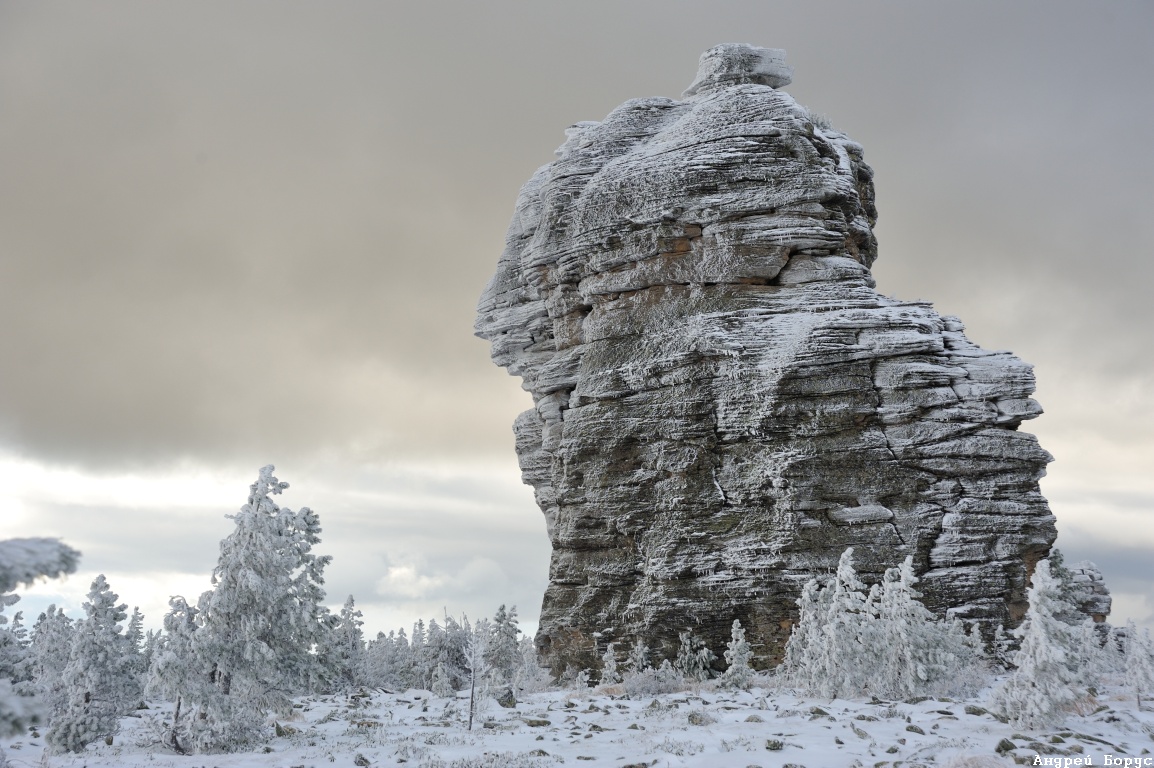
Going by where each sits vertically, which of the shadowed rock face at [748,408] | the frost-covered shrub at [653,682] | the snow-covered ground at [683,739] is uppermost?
the shadowed rock face at [748,408]

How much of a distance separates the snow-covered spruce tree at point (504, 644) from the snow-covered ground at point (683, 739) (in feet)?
59.1

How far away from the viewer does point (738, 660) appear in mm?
33188

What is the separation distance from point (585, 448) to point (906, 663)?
19.2m

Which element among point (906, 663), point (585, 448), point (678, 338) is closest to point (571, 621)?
point (585, 448)

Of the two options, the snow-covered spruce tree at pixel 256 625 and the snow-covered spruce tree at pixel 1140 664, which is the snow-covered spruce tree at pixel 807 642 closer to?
the snow-covered spruce tree at pixel 1140 664

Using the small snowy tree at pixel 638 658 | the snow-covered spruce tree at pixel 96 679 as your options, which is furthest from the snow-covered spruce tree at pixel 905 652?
the snow-covered spruce tree at pixel 96 679

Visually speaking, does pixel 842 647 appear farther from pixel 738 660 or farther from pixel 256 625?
pixel 256 625

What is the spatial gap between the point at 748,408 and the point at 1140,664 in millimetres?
18852

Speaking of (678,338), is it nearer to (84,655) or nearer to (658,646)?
(658,646)

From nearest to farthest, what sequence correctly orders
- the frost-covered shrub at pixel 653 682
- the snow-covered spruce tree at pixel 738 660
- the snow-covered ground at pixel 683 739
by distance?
1. the snow-covered ground at pixel 683 739
2. the snow-covered spruce tree at pixel 738 660
3. the frost-covered shrub at pixel 653 682

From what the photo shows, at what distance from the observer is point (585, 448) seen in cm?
4128

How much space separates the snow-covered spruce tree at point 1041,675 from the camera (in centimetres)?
1820

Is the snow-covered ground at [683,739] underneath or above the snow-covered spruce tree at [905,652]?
underneath

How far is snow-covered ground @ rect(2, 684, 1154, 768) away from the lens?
1709 centimetres
